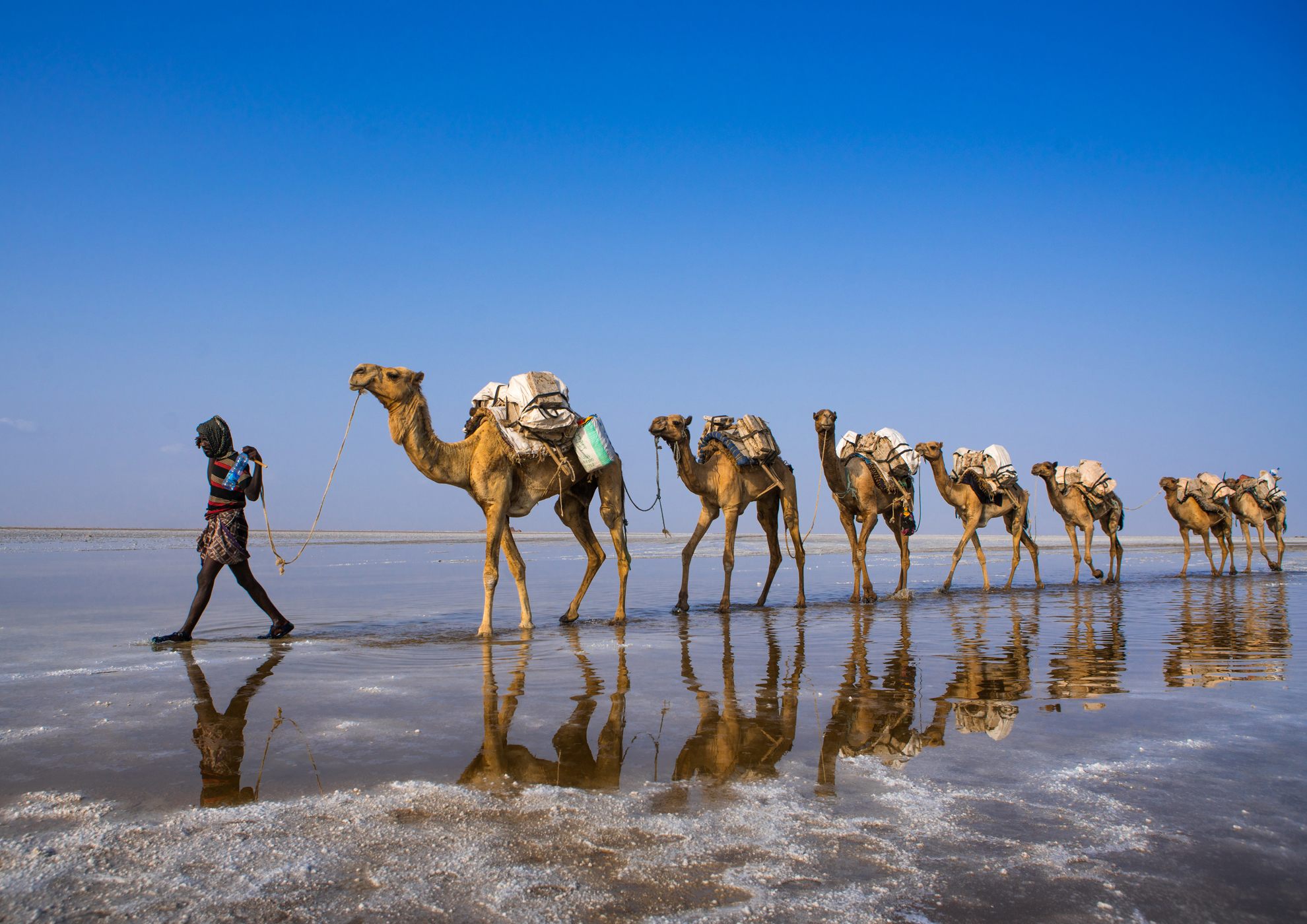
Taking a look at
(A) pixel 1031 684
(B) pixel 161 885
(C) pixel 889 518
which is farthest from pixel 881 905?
(C) pixel 889 518

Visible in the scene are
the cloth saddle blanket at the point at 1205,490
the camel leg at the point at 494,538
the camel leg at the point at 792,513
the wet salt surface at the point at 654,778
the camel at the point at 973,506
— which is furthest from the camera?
the cloth saddle blanket at the point at 1205,490

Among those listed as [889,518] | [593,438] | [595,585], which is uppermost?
[593,438]

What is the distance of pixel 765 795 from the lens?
380 centimetres

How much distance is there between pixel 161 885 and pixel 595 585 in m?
15.0

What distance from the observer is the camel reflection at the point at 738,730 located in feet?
13.9

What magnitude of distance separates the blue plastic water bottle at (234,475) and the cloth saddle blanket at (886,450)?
10.3 meters

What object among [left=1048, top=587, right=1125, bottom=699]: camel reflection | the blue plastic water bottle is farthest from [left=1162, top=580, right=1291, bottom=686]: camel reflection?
the blue plastic water bottle

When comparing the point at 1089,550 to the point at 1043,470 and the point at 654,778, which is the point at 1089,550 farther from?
the point at 654,778

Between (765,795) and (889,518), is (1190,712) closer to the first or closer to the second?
(765,795)

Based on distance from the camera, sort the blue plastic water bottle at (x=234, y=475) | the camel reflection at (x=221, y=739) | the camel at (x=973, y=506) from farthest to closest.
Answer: the camel at (x=973, y=506), the blue plastic water bottle at (x=234, y=475), the camel reflection at (x=221, y=739)

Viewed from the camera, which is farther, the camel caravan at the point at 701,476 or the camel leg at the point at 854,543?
the camel leg at the point at 854,543

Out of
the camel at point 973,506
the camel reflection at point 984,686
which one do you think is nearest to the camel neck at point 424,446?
the camel reflection at point 984,686

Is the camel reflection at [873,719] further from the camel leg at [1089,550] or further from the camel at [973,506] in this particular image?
the camel leg at [1089,550]

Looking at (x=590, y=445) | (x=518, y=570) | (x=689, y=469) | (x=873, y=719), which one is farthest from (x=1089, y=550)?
(x=873, y=719)
